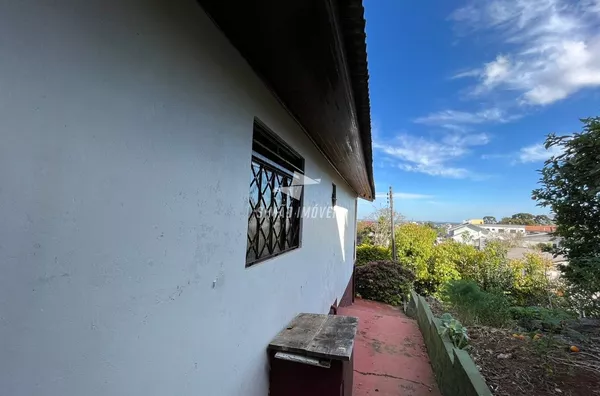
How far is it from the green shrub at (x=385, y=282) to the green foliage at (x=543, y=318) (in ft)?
16.8

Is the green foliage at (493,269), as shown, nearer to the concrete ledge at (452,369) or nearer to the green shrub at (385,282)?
the green shrub at (385,282)

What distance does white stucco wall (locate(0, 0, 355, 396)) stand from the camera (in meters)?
0.70

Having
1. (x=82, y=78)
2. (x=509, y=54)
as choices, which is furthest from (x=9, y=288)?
(x=509, y=54)

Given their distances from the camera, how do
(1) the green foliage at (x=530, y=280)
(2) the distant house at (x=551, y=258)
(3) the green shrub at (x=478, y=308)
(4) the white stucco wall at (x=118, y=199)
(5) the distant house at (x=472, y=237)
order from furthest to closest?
(5) the distant house at (x=472, y=237), (1) the green foliage at (x=530, y=280), (2) the distant house at (x=551, y=258), (3) the green shrub at (x=478, y=308), (4) the white stucco wall at (x=118, y=199)

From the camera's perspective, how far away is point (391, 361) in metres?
5.03

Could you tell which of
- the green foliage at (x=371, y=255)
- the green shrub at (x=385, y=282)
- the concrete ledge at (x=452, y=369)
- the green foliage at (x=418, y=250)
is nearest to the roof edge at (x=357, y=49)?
the concrete ledge at (x=452, y=369)

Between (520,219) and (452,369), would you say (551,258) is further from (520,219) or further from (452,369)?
(520,219)

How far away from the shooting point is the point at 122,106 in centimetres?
99

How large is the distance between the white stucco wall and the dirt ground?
3136mm

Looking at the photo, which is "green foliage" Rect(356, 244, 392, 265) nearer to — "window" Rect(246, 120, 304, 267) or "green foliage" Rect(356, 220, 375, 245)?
"green foliage" Rect(356, 220, 375, 245)

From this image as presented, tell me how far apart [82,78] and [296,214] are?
115 inches

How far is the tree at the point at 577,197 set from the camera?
4.89 meters

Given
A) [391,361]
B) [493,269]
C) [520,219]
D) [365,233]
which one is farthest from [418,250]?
[520,219]

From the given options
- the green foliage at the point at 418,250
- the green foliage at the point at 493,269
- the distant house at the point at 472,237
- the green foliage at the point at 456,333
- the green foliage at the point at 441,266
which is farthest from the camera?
the distant house at the point at 472,237
